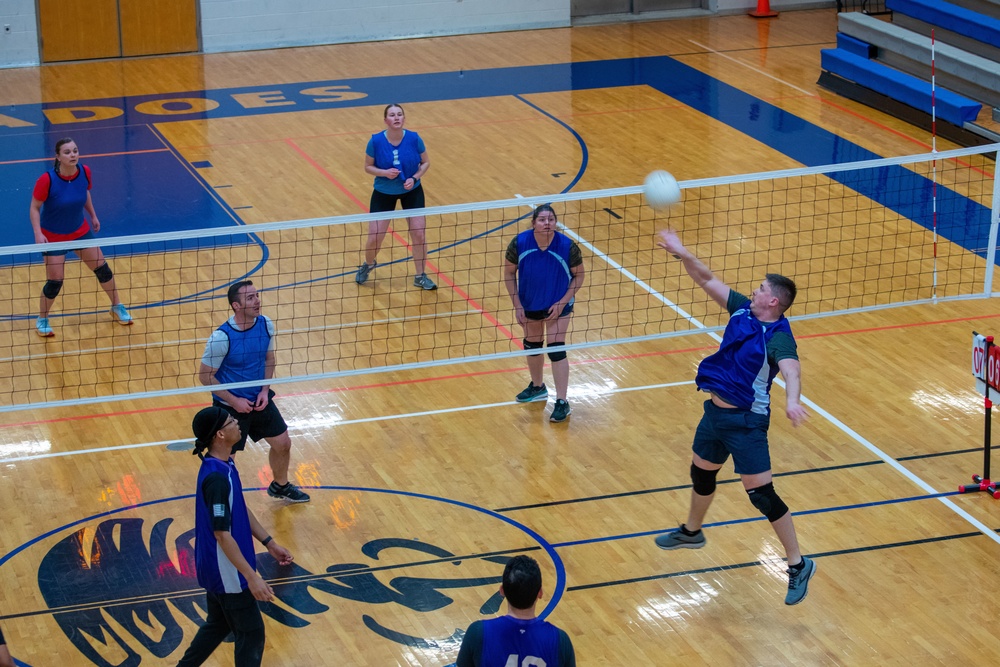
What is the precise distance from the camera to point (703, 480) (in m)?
8.22

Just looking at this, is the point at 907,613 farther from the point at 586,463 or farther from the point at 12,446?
the point at 12,446

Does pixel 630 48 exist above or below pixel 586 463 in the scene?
above

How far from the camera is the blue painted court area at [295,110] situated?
15670mm

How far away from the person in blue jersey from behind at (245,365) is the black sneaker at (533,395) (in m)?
2.59

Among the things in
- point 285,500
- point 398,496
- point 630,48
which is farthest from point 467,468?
point 630,48

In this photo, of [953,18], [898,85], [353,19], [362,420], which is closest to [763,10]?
[953,18]

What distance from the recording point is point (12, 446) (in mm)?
10367

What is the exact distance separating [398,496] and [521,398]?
6.23ft

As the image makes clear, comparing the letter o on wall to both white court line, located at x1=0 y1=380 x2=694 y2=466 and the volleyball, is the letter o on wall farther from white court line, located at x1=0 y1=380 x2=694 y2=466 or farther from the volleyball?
the volleyball

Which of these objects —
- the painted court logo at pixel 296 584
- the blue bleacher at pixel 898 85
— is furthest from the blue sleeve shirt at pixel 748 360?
the blue bleacher at pixel 898 85

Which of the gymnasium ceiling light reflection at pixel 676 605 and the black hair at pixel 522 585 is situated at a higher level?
the black hair at pixel 522 585

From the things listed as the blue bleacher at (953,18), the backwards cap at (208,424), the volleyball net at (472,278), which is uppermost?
the blue bleacher at (953,18)

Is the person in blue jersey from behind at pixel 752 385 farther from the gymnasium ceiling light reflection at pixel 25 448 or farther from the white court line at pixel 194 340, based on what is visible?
the gymnasium ceiling light reflection at pixel 25 448

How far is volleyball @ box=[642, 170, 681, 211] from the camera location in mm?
8859
